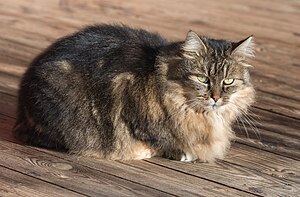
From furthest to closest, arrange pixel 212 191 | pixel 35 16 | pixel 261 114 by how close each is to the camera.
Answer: pixel 35 16 < pixel 261 114 < pixel 212 191

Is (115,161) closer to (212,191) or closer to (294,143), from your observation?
(212,191)

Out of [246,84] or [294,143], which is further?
[294,143]

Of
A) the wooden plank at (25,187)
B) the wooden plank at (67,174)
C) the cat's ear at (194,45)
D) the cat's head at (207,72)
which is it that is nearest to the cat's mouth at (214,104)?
the cat's head at (207,72)

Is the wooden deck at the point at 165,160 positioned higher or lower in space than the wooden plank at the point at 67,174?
higher

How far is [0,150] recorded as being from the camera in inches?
132

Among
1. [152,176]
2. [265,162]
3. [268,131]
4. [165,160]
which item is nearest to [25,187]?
[152,176]

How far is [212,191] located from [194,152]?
0.30 metres

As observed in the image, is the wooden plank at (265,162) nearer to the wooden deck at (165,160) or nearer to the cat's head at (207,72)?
the wooden deck at (165,160)

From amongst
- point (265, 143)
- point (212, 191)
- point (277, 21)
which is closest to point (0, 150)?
point (212, 191)

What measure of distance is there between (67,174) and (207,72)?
740 mm

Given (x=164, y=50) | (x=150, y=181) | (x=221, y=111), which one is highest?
(x=164, y=50)

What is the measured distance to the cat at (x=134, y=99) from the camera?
10.6ft

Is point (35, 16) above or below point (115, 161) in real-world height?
above

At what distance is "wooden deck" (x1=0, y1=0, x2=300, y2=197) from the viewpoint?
3100 mm
